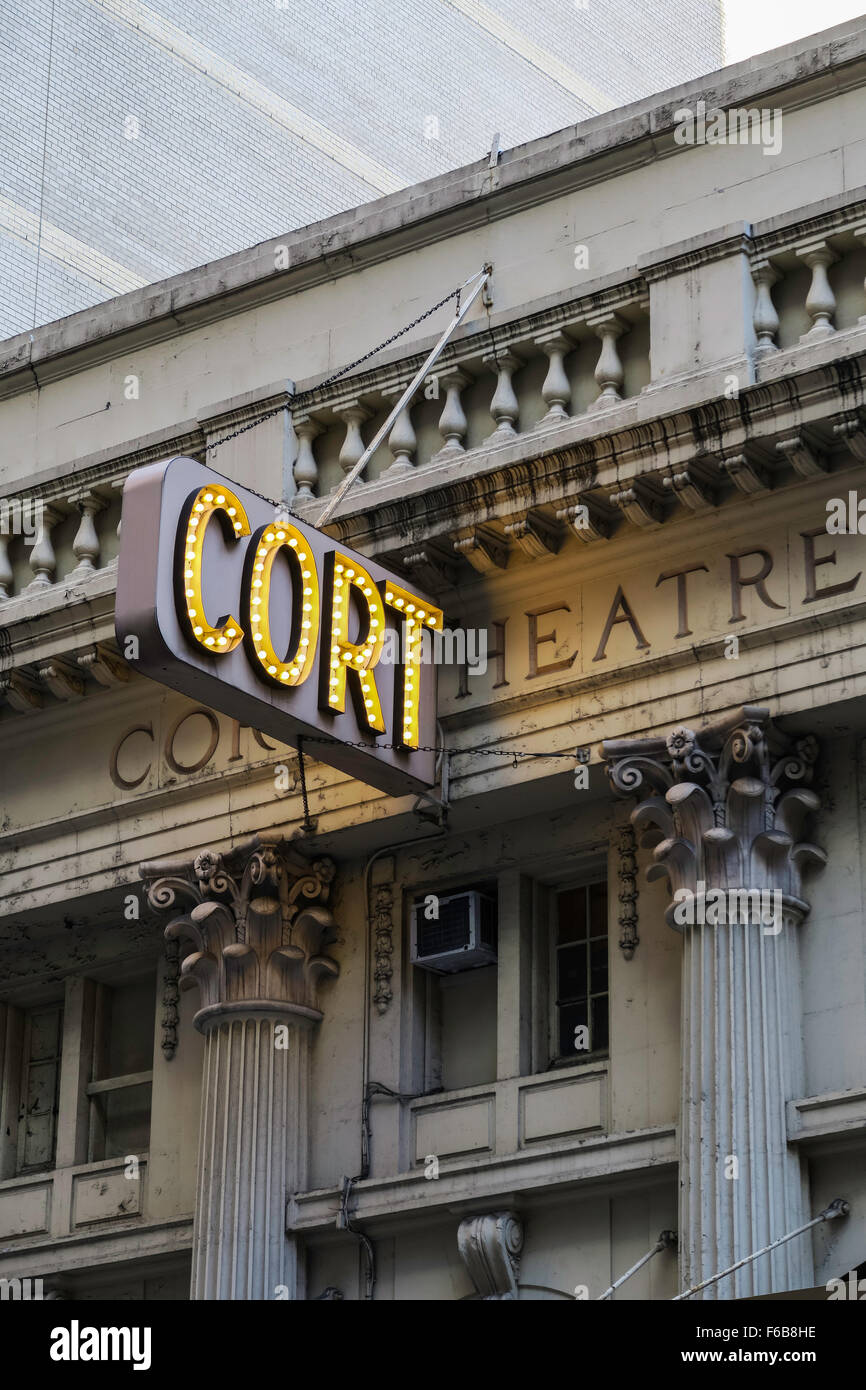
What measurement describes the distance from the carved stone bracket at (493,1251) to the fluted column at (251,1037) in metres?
1.42

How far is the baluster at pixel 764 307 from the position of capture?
16264mm

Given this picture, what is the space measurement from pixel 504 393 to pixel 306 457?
1.70m

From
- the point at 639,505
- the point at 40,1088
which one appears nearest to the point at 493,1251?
the point at 639,505

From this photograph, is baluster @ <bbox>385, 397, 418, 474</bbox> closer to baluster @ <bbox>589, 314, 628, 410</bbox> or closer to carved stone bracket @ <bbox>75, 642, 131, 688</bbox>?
baluster @ <bbox>589, 314, 628, 410</bbox>

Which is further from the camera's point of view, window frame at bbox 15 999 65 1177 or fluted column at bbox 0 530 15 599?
fluted column at bbox 0 530 15 599

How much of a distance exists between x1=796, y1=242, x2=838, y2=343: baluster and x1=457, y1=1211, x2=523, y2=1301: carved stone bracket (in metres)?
5.88

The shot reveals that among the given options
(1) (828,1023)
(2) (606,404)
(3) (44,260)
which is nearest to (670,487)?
(2) (606,404)

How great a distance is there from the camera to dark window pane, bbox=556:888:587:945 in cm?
1711

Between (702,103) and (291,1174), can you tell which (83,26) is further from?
(291,1174)

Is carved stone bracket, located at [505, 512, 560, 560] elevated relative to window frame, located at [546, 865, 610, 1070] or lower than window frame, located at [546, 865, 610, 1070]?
elevated

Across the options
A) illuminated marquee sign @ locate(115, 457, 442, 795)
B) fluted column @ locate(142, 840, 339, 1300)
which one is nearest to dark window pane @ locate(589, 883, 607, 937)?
illuminated marquee sign @ locate(115, 457, 442, 795)

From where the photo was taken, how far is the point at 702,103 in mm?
17594
